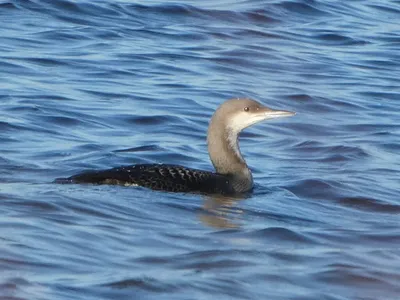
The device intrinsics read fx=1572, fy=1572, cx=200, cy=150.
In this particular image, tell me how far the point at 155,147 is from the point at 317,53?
5.60 m

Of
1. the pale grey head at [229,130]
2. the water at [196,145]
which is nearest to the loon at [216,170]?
the pale grey head at [229,130]

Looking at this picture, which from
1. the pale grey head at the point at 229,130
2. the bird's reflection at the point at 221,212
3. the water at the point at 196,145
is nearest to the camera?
the water at the point at 196,145

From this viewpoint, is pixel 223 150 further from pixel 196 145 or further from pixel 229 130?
pixel 196 145

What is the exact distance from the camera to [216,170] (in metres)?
11.2

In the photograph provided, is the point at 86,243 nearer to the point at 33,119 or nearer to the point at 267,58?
the point at 33,119

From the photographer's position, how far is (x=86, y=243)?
8383mm

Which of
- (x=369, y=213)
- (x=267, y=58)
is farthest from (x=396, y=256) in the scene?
(x=267, y=58)

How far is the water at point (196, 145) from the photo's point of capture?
8008 mm

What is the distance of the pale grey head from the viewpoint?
11.1 metres

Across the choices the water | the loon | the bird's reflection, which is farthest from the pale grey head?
the bird's reflection

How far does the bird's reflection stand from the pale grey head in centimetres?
49

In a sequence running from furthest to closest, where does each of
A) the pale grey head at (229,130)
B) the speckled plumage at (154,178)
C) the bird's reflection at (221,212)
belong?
the pale grey head at (229,130) < the speckled plumage at (154,178) < the bird's reflection at (221,212)

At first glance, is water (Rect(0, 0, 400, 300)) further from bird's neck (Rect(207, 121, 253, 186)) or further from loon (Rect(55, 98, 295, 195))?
bird's neck (Rect(207, 121, 253, 186))

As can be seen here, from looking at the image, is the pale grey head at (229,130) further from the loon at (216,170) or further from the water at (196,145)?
the water at (196,145)
